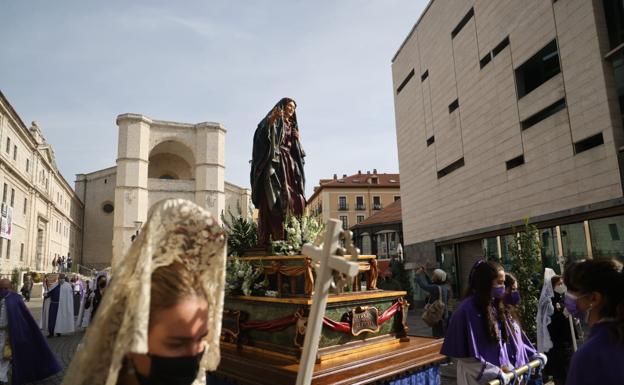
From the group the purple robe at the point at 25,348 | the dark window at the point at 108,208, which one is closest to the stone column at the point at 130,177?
the dark window at the point at 108,208

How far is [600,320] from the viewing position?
2098 millimetres

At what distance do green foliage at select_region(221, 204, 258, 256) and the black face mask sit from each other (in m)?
4.44

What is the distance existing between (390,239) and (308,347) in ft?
131

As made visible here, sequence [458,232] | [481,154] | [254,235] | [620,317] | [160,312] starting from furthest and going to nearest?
[458,232], [481,154], [254,235], [620,317], [160,312]

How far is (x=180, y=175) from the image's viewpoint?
47.9 m

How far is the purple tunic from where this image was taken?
179 cm

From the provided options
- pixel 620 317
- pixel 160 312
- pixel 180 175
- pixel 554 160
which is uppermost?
pixel 180 175

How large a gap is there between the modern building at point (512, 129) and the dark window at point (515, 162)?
0.14ft

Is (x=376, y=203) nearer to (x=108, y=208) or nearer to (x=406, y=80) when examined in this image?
(x=406, y=80)

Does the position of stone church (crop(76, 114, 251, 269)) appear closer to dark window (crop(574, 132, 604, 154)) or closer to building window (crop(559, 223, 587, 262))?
building window (crop(559, 223, 587, 262))

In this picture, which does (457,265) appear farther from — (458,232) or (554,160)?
(554,160)

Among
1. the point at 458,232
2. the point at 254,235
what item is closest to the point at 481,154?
the point at 458,232

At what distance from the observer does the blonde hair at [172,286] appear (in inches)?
52.8

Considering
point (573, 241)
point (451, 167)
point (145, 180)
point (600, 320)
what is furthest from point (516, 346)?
point (145, 180)
